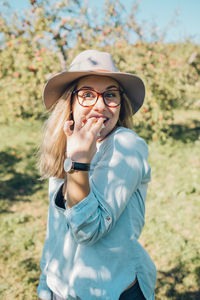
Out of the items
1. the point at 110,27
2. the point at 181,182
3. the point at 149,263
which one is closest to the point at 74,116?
the point at 149,263

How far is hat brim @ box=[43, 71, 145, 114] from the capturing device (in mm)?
1380

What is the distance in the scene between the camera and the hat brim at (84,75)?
1.38 meters

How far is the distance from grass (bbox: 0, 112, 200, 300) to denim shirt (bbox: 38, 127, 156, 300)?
1983 mm

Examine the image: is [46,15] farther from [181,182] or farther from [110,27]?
[181,182]

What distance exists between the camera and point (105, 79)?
1.40m

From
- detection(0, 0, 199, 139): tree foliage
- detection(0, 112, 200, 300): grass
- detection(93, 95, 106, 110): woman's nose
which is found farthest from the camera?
detection(0, 0, 199, 139): tree foliage

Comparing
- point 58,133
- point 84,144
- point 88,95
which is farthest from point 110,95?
point 84,144

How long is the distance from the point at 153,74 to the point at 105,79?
5548mm

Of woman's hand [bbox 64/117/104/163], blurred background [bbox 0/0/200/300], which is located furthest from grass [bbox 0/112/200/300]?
woman's hand [bbox 64/117/104/163]

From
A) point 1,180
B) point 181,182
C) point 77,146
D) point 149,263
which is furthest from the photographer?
point 1,180

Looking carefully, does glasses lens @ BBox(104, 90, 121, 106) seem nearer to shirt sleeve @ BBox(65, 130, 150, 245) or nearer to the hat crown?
the hat crown

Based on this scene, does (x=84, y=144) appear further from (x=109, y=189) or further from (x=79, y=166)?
(x=109, y=189)

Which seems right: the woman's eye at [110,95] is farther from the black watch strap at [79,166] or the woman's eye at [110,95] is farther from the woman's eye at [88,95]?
the black watch strap at [79,166]

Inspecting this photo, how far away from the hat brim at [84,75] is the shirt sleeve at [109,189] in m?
0.39
